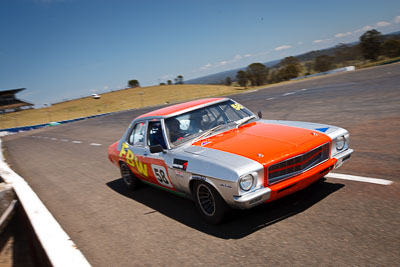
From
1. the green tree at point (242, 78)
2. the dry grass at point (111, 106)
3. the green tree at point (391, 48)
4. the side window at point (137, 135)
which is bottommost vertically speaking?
the dry grass at point (111, 106)

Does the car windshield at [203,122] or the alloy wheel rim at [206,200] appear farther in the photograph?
the car windshield at [203,122]

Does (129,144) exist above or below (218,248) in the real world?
above

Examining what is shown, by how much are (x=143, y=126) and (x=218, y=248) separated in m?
2.86

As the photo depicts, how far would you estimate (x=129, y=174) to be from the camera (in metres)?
6.39

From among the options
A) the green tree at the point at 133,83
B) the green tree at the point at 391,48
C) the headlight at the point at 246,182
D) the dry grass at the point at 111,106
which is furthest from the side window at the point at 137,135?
the green tree at the point at 133,83

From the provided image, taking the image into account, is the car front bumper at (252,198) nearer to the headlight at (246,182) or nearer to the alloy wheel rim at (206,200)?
the headlight at (246,182)

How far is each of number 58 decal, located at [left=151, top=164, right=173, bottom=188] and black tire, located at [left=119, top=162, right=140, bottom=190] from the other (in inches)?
46.5

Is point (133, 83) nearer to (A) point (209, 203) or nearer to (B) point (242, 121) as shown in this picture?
(B) point (242, 121)

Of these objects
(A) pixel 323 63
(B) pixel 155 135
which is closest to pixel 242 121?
(B) pixel 155 135

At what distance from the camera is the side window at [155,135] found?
508cm

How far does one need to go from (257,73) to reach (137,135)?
63.2 metres

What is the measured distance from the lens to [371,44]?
166 feet

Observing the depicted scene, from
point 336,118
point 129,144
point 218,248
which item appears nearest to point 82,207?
point 129,144

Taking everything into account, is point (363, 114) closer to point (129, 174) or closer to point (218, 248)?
point (129, 174)
